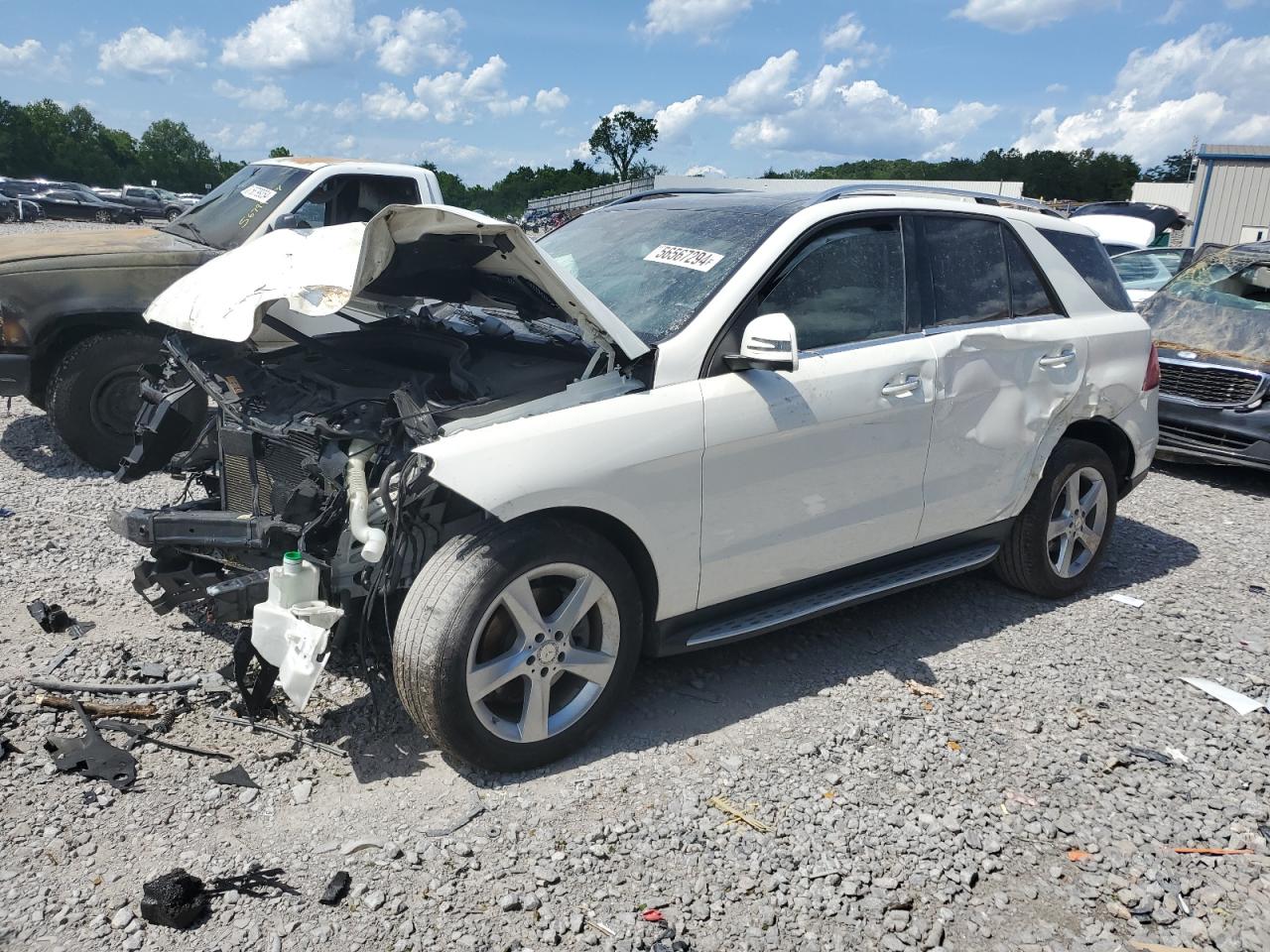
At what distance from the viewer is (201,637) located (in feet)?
13.2

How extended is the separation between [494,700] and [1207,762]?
2693mm

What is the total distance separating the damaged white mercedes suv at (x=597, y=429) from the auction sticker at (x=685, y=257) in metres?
0.01

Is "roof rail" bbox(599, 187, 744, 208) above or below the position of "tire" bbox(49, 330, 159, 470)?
above

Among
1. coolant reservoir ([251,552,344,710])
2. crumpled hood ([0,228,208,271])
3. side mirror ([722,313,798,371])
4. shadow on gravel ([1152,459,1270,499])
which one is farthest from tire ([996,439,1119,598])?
crumpled hood ([0,228,208,271])

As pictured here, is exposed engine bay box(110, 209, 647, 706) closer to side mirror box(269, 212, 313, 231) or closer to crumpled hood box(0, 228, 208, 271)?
crumpled hood box(0, 228, 208, 271)

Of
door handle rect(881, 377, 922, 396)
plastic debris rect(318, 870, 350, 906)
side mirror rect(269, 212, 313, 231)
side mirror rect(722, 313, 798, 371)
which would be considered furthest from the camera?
side mirror rect(269, 212, 313, 231)

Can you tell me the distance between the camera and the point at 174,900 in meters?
2.56

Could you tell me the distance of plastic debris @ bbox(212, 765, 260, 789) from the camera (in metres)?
3.14

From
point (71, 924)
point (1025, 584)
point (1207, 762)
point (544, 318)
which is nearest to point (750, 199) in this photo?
point (544, 318)

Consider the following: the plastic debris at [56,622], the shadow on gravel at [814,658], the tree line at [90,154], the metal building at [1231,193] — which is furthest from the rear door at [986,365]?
the tree line at [90,154]

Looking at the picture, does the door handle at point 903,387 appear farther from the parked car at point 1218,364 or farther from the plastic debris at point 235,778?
the parked car at point 1218,364

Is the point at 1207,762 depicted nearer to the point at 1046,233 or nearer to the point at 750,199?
the point at 1046,233

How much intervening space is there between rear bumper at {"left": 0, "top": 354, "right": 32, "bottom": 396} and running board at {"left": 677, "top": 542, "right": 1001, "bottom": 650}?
16.3ft

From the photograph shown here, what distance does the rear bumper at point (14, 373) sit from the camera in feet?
19.9
